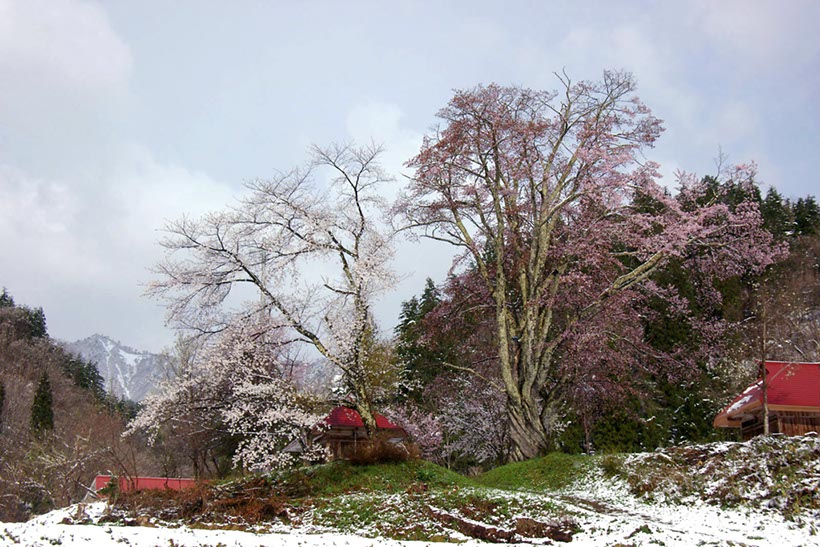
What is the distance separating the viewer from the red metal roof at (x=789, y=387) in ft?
55.4

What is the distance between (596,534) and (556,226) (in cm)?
1211

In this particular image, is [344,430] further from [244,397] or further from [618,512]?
[618,512]

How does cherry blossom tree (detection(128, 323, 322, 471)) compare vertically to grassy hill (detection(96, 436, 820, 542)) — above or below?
above

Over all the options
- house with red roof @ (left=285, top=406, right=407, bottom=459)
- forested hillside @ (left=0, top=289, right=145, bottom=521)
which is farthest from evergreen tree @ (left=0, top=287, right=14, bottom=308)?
house with red roof @ (left=285, top=406, right=407, bottom=459)

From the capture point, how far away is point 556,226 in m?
19.0

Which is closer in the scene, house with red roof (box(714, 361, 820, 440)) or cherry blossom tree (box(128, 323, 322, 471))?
cherry blossom tree (box(128, 323, 322, 471))

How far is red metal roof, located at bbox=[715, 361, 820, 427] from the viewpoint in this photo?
16.9m

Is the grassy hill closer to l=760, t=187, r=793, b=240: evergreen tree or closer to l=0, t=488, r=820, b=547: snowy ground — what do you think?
l=0, t=488, r=820, b=547: snowy ground

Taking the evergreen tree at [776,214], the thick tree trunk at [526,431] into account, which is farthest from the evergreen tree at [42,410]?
the evergreen tree at [776,214]

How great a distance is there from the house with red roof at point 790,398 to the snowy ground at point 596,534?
357 inches

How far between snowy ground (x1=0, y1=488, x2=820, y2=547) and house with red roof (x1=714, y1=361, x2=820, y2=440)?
9056 millimetres

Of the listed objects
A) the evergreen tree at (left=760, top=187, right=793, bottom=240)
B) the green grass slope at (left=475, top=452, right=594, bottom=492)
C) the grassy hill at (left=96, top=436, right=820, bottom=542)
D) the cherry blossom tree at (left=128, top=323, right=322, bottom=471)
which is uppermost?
the evergreen tree at (left=760, top=187, right=793, bottom=240)

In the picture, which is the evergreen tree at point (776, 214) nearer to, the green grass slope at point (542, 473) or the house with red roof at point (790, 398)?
the house with red roof at point (790, 398)

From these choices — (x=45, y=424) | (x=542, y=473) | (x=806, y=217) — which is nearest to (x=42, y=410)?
(x=45, y=424)
